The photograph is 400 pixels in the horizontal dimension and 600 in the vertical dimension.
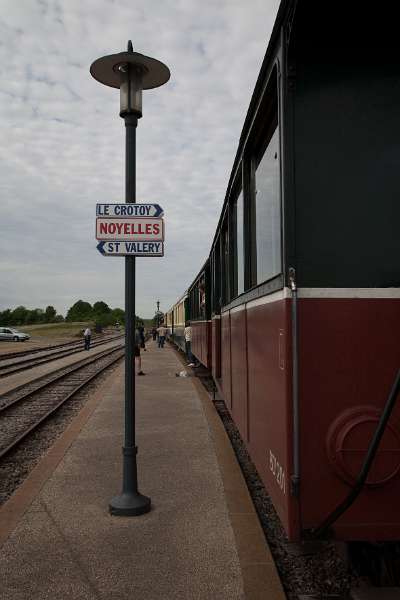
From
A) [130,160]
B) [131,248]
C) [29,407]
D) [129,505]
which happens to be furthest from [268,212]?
[29,407]

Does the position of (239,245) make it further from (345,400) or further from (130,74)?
(345,400)

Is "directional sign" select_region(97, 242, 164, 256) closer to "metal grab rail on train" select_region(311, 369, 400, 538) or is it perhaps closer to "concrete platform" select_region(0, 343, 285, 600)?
"concrete platform" select_region(0, 343, 285, 600)

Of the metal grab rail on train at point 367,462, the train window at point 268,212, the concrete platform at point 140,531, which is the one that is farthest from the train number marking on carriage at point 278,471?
the train window at point 268,212

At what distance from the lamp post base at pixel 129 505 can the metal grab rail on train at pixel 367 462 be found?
2103 mm

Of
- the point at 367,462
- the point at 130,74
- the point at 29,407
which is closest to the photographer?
the point at 367,462

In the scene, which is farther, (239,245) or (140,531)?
(239,245)

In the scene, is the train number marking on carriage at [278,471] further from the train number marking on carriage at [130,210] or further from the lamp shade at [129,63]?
the lamp shade at [129,63]

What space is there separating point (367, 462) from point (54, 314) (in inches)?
6267

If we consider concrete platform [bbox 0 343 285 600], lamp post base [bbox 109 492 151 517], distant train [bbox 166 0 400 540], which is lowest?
concrete platform [bbox 0 343 285 600]

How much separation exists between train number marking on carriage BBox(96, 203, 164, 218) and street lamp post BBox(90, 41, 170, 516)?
0.13 metres

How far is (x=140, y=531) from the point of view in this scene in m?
4.18

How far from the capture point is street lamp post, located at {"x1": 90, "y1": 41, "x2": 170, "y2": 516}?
458 centimetres

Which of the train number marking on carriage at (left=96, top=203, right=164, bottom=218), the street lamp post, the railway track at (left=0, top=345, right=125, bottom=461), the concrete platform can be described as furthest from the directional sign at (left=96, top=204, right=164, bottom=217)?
the railway track at (left=0, top=345, right=125, bottom=461)

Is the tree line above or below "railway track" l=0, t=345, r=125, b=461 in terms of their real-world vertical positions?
above
